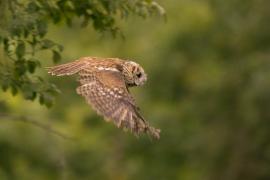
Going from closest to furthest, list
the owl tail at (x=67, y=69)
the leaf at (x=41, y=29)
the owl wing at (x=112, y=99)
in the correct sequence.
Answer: the owl wing at (x=112, y=99) → the leaf at (x=41, y=29) → the owl tail at (x=67, y=69)

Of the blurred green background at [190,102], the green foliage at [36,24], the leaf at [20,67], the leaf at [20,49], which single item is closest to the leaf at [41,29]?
the green foliage at [36,24]

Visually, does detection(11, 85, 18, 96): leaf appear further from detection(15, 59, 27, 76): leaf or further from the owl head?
the owl head

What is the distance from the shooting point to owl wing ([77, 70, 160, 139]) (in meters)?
7.86

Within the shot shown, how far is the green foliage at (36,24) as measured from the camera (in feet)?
26.9

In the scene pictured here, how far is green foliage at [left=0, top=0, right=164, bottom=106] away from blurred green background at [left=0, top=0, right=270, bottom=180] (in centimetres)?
926

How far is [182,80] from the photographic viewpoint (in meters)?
21.7

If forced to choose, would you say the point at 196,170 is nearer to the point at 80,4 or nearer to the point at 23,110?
the point at 23,110

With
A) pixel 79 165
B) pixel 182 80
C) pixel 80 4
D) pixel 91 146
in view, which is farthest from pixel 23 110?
pixel 80 4

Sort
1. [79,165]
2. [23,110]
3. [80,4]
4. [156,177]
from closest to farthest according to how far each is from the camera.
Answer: [80,4] → [23,110] → [79,165] → [156,177]

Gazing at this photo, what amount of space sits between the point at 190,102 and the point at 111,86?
1316 centimetres

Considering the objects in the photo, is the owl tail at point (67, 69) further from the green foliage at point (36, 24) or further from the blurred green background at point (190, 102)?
the blurred green background at point (190, 102)

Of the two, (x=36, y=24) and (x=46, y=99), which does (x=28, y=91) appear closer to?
(x=46, y=99)

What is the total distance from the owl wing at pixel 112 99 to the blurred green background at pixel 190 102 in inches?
385

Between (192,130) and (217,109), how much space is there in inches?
20.0
